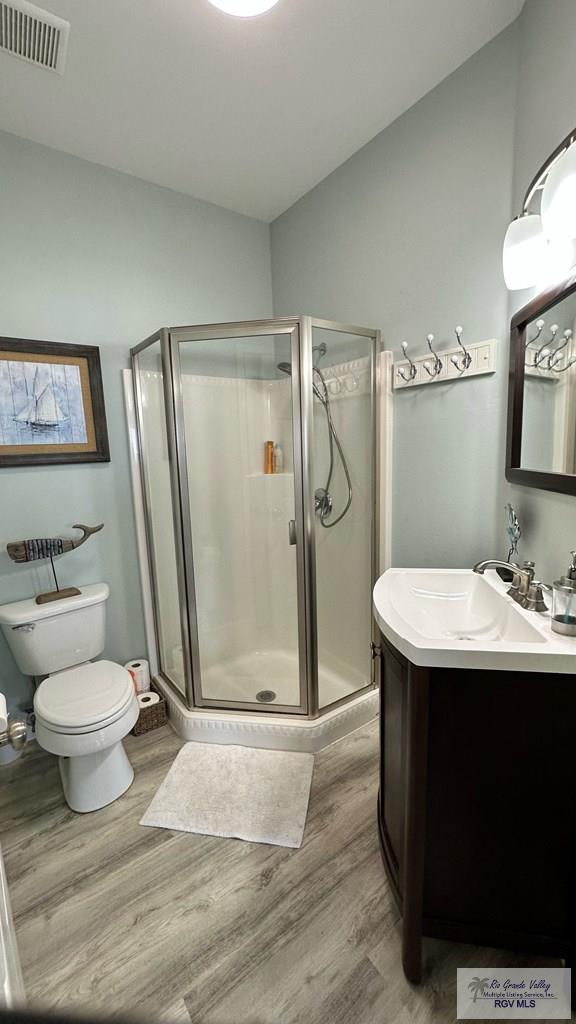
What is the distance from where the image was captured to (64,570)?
2.03m

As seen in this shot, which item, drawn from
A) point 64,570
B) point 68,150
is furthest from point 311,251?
point 64,570

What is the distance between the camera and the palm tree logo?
104cm

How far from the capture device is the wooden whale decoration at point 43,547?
5.93 feet

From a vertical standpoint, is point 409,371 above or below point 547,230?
below

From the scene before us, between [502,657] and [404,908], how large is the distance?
723 millimetres

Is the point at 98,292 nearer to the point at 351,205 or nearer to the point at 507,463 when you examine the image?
the point at 351,205

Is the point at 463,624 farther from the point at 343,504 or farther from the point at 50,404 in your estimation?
the point at 50,404

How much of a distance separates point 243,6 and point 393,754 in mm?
2188

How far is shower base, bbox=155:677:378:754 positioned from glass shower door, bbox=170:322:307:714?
68 millimetres

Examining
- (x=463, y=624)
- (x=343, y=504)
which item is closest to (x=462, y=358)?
(x=343, y=504)

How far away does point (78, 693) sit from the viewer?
1.67m

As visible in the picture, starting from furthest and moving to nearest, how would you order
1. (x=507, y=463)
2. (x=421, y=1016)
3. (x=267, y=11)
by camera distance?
(x=507, y=463) → (x=267, y=11) → (x=421, y=1016)

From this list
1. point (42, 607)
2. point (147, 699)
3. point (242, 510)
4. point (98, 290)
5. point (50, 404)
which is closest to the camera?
point (42, 607)

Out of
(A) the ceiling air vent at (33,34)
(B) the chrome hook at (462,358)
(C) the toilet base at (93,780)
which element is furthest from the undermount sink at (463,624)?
(A) the ceiling air vent at (33,34)
